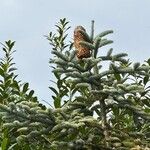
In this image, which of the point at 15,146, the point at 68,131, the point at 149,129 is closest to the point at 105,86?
the point at 68,131

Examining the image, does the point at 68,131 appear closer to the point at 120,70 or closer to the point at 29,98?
the point at 120,70

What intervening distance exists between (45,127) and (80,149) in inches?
14.1

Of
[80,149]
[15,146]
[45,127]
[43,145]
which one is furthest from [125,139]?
[15,146]

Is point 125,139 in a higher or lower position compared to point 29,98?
lower

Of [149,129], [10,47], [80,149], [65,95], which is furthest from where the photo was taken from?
[10,47]

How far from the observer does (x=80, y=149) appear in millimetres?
4160

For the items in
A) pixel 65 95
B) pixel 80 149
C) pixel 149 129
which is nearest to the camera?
pixel 80 149

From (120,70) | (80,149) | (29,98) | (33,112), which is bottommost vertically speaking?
(80,149)

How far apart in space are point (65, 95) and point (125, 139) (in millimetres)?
2293

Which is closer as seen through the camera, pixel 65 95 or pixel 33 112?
pixel 33 112

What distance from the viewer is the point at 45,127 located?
4281 millimetres

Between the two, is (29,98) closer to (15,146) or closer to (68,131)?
(15,146)

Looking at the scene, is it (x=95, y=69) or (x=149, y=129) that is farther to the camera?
(x=149, y=129)

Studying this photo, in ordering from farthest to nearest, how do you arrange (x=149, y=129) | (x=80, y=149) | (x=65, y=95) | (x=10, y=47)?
(x=10, y=47), (x=65, y=95), (x=149, y=129), (x=80, y=149)
